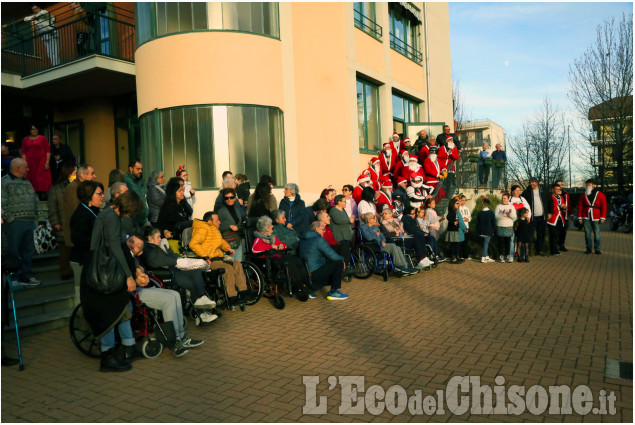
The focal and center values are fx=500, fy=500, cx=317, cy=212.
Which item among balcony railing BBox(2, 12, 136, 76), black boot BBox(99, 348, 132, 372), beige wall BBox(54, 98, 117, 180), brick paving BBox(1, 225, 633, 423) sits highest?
balcony railing BBox(2, 12, 136, 76)

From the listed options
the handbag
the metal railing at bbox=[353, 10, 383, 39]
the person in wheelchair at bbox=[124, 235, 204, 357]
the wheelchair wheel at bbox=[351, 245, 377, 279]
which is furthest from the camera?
the metal railing at bbox=[353, 10, 383, 39]

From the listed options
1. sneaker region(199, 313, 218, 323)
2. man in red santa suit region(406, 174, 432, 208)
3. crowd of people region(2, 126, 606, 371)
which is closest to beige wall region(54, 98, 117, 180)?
crowd of people region(2, 126, 606, 371)

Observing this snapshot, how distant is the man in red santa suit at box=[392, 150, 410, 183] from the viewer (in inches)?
577

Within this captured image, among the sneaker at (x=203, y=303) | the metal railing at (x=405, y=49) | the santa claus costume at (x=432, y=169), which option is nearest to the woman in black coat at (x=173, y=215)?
the sneaker at (x=203, y=303)

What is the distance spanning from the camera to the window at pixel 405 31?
62.4 ft

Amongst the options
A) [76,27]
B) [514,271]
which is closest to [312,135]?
[514,271]

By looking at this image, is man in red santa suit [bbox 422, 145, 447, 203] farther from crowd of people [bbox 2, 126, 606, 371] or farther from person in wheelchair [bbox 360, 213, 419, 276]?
person in wheelchair [bbox 360, 213, 419, 276]

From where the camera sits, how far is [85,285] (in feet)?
17.3

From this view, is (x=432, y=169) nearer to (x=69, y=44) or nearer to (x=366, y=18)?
(x=366, y=18)

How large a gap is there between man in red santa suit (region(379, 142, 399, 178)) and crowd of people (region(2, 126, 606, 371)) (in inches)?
1.2

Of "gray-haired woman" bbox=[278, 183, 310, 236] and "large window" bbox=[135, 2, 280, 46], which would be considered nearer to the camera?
"gray-haired woman" bbox=[278, 183, 310, 236]

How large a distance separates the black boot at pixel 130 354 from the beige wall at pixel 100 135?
11111 mm

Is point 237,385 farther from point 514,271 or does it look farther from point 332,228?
point 514,271

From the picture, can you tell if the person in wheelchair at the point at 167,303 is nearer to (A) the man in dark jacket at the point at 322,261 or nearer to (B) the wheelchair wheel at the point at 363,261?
(A) the man in dark jacket at the point at 322,261
